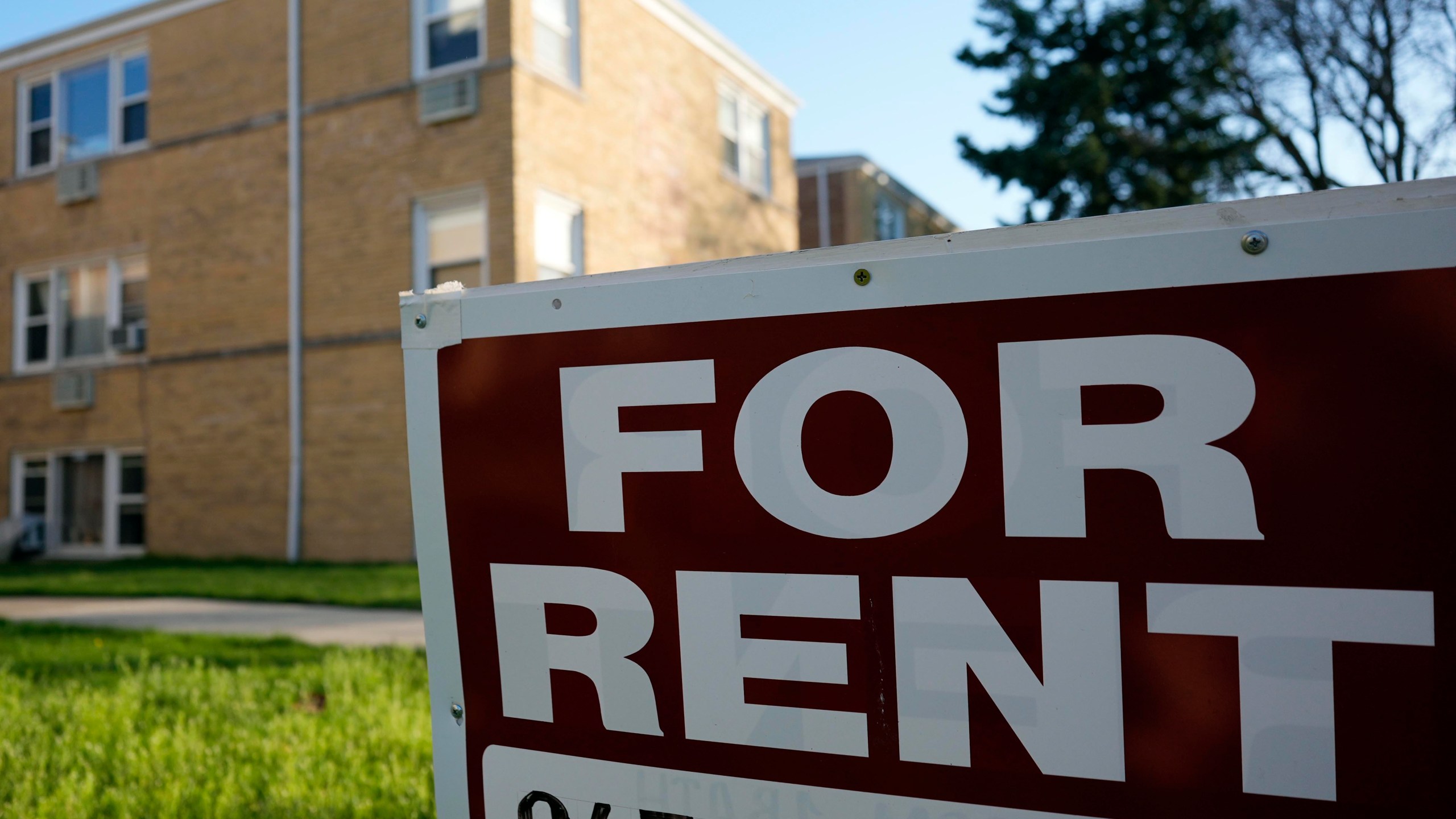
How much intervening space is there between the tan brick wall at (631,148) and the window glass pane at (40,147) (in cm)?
952

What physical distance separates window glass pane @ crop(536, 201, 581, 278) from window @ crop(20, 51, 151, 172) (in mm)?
6976

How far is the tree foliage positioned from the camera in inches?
676

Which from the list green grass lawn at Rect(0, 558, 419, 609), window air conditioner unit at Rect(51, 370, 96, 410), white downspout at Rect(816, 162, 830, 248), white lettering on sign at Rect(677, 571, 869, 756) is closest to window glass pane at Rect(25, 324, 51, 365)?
window air conditioner unit at Rect(51, 370, 96, 410)

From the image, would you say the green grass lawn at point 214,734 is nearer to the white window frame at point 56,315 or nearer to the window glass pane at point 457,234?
the window glass pane at point 457,234

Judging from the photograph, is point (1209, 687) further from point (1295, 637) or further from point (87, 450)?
point (87, 450)

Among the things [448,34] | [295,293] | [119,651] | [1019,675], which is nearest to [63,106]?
[295,293]

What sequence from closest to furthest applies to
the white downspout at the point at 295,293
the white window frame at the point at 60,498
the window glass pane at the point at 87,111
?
the white downspout at the point at 295,293, the white window frame at the point at 60,498, the window glass pane at the point at 87,111

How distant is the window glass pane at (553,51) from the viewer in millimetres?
12805

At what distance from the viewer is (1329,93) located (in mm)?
17562

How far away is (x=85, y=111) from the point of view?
16062mm

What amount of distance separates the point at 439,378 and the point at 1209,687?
4.15 feet

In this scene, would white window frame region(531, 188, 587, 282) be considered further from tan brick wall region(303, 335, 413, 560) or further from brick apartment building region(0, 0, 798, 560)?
tan brick wall region(303, 335, 413, 560)

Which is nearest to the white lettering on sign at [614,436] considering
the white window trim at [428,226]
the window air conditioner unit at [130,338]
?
the white window trim at [428,226]

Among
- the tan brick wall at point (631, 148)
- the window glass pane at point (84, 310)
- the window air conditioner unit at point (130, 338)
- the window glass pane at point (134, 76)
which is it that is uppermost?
the window glass pane at point (134, 76)
